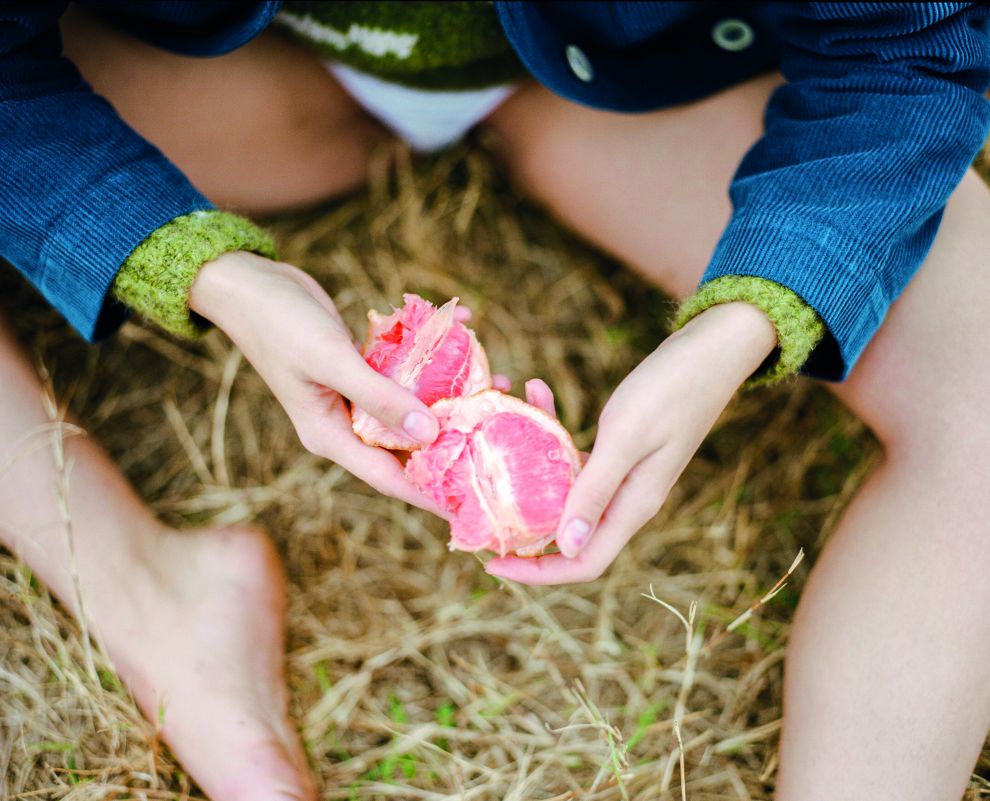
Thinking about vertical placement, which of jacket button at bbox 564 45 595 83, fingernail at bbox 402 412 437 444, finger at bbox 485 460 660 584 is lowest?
finger at bbox 485 460 660 584

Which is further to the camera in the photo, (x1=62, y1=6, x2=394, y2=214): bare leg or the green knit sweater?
(x1=62, y1=6, x2=394, y2=214): bare leg

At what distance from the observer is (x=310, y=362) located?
115 centimetres

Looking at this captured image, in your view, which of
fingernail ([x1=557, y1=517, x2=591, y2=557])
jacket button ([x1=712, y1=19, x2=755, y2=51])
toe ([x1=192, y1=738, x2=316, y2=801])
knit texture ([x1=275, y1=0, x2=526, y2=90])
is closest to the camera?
fingernail ([x1=557, y1=517, x2=591, y2=557])

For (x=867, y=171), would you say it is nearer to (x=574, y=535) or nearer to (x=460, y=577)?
(x=574, y=535)

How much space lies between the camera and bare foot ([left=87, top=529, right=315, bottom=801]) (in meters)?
1.44

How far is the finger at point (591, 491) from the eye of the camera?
1.08m

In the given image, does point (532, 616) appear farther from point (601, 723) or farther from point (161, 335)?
point (161, 335)

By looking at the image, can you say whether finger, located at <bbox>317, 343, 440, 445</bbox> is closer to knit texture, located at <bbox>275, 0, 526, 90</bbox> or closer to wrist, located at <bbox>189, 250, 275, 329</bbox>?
wrist, located at <bbox>189, 250, 275, 329</bbox>

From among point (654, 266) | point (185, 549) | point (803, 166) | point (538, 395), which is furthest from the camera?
point (654, 266)

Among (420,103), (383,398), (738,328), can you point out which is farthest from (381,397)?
(420,103)

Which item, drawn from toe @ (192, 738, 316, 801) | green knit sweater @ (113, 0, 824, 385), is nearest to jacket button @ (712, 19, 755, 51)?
green knit sweater @ (113, 0, 824, 385)

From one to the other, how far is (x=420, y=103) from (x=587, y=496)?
0.96 meters

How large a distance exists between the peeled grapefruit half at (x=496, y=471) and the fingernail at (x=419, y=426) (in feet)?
0.15

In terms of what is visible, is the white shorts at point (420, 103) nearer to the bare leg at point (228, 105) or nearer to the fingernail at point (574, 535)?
the bare leg at point (228, 105)
